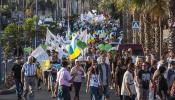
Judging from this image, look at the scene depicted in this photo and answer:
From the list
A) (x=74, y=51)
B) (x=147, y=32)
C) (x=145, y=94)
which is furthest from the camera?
(x=147, y=32)

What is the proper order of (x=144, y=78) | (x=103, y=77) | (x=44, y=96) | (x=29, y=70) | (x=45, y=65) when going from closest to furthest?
(x=144, y=78)
(x=103, y=77)
(x=29, y=70)
(x=44, y=96)
(x=45, y=65)

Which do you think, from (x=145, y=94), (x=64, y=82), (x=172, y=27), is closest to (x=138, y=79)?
(x=145, y=94)

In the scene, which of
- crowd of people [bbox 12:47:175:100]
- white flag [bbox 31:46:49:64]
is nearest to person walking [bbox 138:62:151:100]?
crowd of people [bbox 12:47:175:100]

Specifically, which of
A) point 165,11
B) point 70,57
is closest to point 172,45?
point 165,11

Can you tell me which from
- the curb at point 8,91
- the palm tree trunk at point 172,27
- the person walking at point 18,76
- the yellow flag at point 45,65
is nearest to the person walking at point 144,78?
the person walking at point 18,76

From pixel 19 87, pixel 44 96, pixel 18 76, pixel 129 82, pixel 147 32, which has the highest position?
pixel 147 32

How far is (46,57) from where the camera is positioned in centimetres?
2191

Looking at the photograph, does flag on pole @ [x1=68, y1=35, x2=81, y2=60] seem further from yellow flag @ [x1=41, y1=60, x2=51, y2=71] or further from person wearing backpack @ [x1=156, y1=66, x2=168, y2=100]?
person wearing backpack @ [x1=156, y1=66, x2=168, y2=100]

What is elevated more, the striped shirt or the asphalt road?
the striped shirt

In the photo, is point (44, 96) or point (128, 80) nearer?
point (128, 80)

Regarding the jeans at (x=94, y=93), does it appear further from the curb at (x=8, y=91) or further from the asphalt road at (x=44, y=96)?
the curb at (x=8, y=91)

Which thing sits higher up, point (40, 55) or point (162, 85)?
point (40, 55)

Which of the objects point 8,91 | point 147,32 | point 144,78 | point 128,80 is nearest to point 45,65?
point 8,91

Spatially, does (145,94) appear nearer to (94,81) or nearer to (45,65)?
(94,81)
